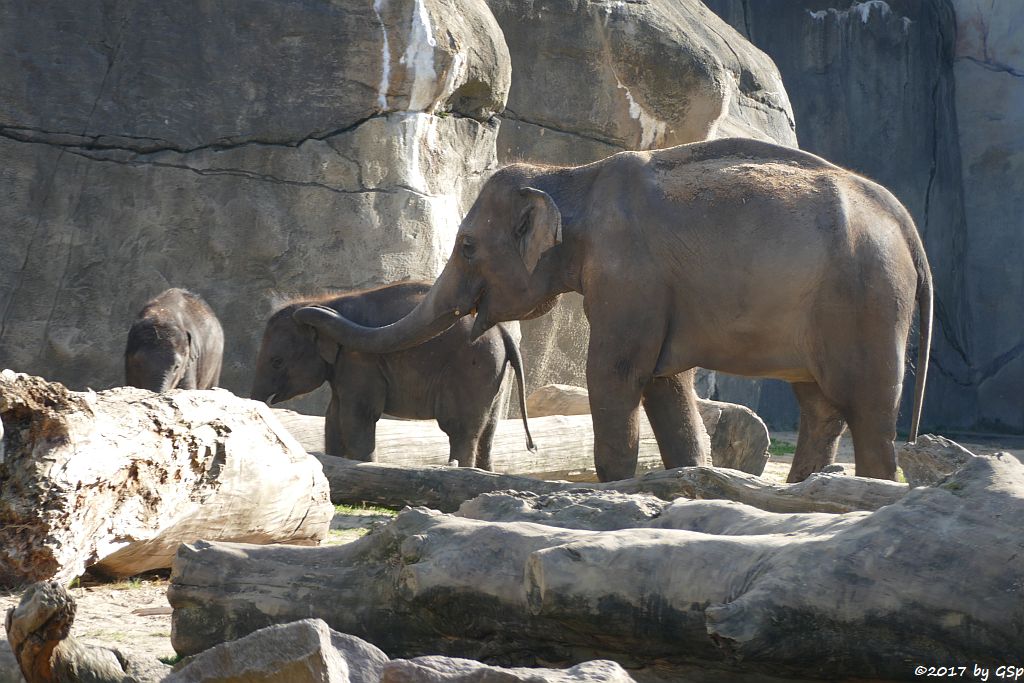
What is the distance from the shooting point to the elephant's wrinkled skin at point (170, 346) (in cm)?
724

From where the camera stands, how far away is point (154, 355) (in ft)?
23.8

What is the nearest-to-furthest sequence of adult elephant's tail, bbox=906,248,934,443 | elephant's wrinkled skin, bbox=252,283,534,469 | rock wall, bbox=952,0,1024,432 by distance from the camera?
adult elephant's tail, bbox=906,248,934,443 → elephant's wrinkled skin, bbox=252,283,534,469 → rock wall, bbox=952,0,1024,432

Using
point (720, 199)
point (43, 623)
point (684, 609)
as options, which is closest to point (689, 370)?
point (720, 199)

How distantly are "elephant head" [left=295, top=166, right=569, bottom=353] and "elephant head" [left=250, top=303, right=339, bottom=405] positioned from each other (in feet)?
3.22

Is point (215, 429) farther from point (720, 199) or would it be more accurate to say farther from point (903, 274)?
point (903, 274)

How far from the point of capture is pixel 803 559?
102 inches

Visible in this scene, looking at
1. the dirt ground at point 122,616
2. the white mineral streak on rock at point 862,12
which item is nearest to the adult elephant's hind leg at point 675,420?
the dirt ground at point 122,616

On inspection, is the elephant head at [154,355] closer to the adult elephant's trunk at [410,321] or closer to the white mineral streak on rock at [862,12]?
the adult elephant's trunk at [410,321]

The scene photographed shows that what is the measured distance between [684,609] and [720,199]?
151 inches

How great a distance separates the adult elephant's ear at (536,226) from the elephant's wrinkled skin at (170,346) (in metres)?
2.07

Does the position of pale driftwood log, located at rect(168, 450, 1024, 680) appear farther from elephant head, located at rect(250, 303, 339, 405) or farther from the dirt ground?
elephant head, located at rect(250, 303, 339, 405)

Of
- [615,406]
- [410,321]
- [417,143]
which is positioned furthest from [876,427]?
[417,143]

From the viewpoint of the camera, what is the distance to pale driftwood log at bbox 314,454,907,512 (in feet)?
14.4

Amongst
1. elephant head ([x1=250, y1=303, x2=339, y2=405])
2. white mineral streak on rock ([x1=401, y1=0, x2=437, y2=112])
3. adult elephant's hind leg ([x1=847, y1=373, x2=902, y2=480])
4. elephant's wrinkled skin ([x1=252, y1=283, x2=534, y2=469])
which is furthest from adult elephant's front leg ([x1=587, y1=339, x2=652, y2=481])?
white mineral streak on rock ([x1=401, y1=0, x2=437, y2=112])
